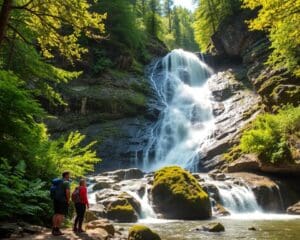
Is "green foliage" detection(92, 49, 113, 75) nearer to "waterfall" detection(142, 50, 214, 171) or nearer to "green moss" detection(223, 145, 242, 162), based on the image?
"waterfall" detection(142, 50, 214, 171)

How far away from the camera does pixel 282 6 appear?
1208 cm

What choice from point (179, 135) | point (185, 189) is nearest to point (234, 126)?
point (179, 135)

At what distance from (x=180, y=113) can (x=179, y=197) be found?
19349mm

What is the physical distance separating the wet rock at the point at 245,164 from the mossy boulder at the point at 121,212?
10569mm

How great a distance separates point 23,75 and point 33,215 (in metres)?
7.17

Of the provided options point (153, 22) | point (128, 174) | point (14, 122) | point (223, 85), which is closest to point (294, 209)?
point (128, 174)

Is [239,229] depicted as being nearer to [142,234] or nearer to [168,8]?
[142,234]

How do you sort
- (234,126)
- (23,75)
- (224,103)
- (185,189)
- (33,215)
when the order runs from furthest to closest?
(224,103) < (234,126) < (185,189) < (23,75) < (33,215)

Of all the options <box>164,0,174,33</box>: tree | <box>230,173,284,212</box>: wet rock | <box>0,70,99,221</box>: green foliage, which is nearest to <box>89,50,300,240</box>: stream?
<box>230,173,284,212</box>: wet rock

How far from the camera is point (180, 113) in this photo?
3953cm

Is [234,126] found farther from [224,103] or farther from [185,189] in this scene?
[185,189]

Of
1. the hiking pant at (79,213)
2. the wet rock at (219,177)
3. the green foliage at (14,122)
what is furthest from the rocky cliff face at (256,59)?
the green foliage at (14,122)

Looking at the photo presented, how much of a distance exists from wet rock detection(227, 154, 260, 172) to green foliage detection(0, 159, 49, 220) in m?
18.8

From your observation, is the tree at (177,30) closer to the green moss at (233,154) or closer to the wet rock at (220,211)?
the green moss at (233,154)
